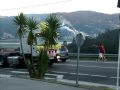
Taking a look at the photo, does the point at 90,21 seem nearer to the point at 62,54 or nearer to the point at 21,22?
the point at 62,54

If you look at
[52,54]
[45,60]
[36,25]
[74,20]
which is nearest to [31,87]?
[45,60]

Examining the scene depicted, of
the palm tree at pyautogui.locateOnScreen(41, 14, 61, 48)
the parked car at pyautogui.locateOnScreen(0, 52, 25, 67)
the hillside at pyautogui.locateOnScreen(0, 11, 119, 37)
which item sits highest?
the palm tree at pyautogui.locateOnScreen(41, 14, 61, 48)

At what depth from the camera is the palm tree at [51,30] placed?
23109 mm

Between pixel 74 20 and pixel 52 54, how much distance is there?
62.7 ft

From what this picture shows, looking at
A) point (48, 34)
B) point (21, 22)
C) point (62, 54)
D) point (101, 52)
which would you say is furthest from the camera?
point (101, 52)

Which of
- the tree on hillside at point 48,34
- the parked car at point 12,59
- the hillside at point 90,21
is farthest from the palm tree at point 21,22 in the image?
the hillside at point 90,21

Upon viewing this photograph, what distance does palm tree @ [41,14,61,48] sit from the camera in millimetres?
23109

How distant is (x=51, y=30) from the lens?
75.9ft

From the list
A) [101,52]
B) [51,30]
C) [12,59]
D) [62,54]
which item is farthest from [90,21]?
[51,30]

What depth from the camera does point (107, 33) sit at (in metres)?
39.7

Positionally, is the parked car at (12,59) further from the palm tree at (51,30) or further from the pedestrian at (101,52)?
the palm tree at (51,30)

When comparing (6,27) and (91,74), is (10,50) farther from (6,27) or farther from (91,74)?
(91,74)

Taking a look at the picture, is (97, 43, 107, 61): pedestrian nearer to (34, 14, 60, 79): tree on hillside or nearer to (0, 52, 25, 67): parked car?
(0, 52, 25, 67): parked car

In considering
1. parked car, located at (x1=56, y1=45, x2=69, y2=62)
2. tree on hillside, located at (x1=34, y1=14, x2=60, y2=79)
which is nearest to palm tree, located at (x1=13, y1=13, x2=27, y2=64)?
tree on hillside, located at (x1=34, y1=14, x2=60, y2=79)
